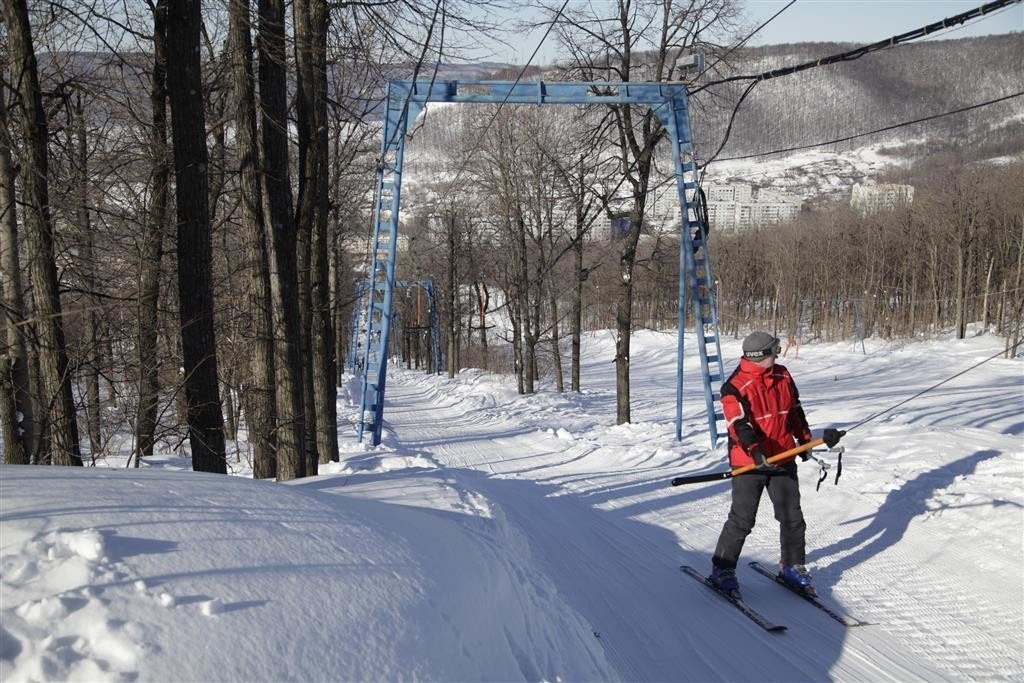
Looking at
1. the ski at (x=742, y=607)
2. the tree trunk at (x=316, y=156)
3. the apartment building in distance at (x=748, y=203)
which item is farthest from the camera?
the apartment building in distance at (x=748, y=203)

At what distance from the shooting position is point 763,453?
17.9 ft

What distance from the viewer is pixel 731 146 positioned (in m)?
163

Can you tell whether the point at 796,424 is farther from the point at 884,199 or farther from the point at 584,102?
the point at 884,199

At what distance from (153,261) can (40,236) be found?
5.99ft

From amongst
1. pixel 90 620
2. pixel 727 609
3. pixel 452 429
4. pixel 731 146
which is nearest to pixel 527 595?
pixel 727 609

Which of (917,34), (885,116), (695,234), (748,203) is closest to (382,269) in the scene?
(695,234)

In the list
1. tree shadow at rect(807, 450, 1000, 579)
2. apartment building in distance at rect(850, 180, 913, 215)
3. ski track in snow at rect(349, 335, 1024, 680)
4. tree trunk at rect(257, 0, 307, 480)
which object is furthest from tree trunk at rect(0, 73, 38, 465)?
apartment building in distance at rect(850, 180, 913, 215)

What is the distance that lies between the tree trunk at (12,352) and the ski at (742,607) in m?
7.06

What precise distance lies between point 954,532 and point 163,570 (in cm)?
689

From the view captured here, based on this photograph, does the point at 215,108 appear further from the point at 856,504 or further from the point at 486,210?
the point at 486,210

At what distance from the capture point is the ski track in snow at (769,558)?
4.58 meters

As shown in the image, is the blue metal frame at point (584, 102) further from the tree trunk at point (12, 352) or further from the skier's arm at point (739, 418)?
the skier's arm at point (739, 418)

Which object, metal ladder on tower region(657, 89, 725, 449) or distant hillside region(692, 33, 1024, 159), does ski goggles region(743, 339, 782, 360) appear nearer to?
metal ladder on tower region(657, 89, 725, 449)

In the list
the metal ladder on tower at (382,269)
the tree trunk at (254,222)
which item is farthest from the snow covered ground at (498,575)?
the metal ladder on tower at (382,269)
